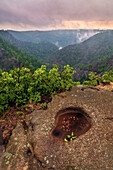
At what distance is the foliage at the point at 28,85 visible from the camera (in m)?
7.18

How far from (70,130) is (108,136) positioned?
210 centimetres

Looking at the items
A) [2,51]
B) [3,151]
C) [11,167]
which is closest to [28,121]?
[3,151]

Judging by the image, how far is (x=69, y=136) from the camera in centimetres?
562

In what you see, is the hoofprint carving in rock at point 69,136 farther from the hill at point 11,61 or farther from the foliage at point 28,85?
the hill at point 11,61

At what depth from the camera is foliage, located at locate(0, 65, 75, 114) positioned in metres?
7.18

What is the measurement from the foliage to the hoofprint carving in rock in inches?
54.6

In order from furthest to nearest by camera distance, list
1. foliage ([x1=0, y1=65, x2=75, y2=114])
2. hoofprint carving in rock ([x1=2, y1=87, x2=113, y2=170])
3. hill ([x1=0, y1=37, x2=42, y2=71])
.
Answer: hill ([x1=0, y1=37, x2=42, y2=71]) → foliage ([x1=0, y1=65, x2=75, y2=114]) → hoofprint carving in rock ([x1=2, y1=87, x2=113, y2=170])

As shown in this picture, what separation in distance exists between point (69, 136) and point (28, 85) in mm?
4907

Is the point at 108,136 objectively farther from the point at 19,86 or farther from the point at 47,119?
the point at 19,86

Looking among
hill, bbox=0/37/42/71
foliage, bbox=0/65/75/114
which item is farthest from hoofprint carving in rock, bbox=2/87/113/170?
hill, bbox=0/37/42/71

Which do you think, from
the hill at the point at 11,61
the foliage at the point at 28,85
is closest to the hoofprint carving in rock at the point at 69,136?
the foliage at the point at 28,85

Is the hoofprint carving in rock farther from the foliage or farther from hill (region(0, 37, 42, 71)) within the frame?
hill (region(0, 37, 42, 71))

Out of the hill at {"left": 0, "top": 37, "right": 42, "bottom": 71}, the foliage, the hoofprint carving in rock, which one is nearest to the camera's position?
the hoofprint carving in rock

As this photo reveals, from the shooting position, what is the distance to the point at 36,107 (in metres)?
7.70
